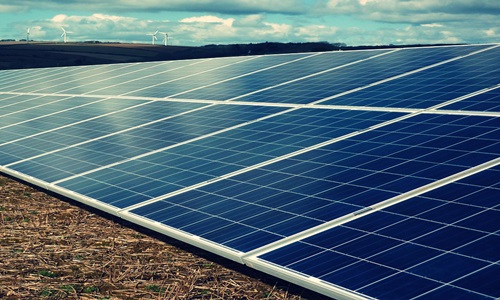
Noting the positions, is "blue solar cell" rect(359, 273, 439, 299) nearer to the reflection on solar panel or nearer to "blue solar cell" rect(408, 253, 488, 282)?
the reflection on solar panel

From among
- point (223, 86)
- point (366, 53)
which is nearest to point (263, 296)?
point (223, 86)

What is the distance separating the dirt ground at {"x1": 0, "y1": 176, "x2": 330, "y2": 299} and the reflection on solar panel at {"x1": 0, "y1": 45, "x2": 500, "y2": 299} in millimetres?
851

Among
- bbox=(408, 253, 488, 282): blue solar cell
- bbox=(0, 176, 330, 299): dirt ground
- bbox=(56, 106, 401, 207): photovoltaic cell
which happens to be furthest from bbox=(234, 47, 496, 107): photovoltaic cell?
bbox=(408, 253, 488, 282): blue solar cell

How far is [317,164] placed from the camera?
51.6 feet

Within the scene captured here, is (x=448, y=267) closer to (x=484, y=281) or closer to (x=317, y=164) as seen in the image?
(x=484, y=281)

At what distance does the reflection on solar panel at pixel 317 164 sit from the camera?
11.1 meters

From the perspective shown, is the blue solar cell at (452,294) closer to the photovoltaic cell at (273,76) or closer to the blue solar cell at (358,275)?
the blue solar cell at (358,275)

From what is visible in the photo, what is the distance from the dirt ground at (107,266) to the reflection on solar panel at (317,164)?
2.79 ft

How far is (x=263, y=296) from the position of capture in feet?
42.6

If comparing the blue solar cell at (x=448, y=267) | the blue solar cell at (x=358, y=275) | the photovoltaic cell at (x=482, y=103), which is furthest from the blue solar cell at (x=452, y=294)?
the photovoltaic cell at (x=482, y=103)

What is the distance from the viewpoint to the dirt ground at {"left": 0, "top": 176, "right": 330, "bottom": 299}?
13.4m

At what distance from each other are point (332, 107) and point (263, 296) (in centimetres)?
870

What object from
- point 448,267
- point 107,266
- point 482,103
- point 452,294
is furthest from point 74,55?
point 452,294

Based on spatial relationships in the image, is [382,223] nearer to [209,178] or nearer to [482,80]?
[209,178]
